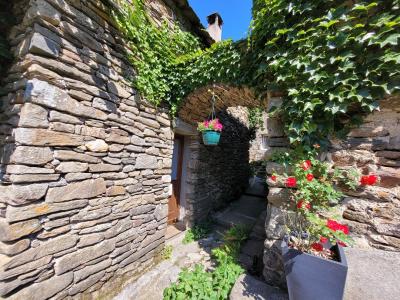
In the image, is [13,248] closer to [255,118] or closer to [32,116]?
[32,116]

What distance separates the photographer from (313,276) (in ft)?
4.41

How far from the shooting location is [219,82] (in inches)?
108

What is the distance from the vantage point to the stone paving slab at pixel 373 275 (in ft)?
4.31

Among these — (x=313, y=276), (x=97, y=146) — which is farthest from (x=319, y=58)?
(x=97, y=146)

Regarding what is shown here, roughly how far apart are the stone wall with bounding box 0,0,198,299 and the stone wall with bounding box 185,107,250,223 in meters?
1.74

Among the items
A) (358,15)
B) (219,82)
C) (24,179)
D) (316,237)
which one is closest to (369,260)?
(316,237)

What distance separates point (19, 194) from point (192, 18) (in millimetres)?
4255

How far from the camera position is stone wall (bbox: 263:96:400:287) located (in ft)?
5.20

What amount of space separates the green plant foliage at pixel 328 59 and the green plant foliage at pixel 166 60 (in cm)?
70

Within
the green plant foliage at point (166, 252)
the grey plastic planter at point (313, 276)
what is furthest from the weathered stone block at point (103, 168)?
→ the grey plastic planter at point (313, 276)

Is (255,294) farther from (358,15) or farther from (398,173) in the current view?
(358,15)

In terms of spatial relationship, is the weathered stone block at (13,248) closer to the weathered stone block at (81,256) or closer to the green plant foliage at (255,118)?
the weathered stone block at (81,256)

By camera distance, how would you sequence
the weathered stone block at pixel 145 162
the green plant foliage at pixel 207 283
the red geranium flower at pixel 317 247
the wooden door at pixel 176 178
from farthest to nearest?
the wooden door at pixel 176 178 → the weathered stone block at pixel 145 162 → the green plant foliage at pixel 207 283 → the red geranium flower at pixel 317 247

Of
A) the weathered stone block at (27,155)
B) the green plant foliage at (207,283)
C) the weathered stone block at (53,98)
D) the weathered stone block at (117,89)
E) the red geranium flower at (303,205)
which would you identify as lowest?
the green plant foliage at (207,283)
